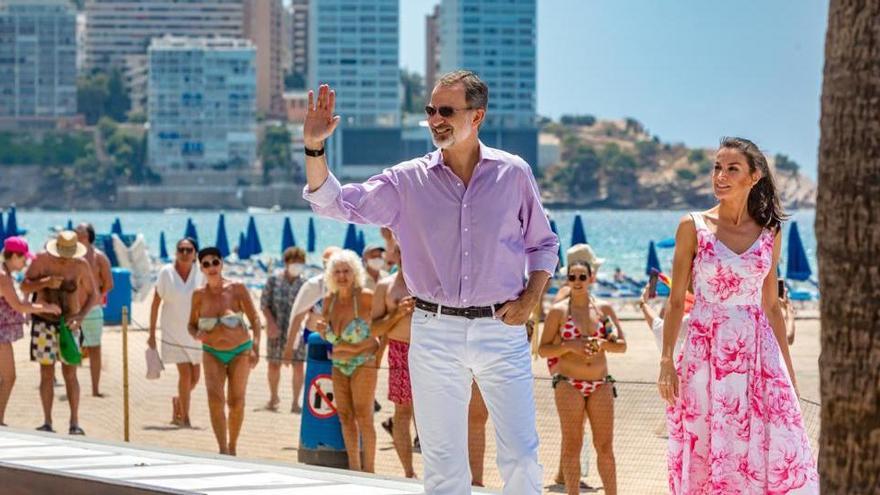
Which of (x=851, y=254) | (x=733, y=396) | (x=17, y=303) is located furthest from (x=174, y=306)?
(x=851, y=254)

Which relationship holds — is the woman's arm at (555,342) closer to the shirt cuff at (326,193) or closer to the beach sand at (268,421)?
the beach sand at (268,421)

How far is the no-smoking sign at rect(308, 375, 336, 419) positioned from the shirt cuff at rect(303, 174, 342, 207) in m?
4.17

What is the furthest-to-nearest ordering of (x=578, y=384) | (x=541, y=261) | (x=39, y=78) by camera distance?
(x=39, y=78)
(x=578, y=384)
(x=541, y=261)

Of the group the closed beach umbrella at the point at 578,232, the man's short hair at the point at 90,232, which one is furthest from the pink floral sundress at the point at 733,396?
the closed beach umbrella at the point at 578,232

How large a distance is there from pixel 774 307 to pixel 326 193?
1552 millimetres

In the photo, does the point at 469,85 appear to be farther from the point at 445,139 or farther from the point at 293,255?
the point at 293,255

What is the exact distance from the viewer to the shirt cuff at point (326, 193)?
4352 millimetres

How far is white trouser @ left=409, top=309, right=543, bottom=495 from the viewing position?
177 inches

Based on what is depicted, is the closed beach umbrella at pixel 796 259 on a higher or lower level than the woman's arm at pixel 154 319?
lower

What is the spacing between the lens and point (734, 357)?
4918 mm

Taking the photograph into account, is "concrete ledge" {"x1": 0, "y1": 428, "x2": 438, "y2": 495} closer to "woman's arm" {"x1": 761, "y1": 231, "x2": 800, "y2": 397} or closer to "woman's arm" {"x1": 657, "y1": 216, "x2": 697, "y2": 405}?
"woman's arm" {"x1": 657, "y1": 216, "x2": 697, "y2": 405}

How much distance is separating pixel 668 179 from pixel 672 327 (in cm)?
17281

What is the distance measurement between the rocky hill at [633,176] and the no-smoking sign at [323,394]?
6193 inches

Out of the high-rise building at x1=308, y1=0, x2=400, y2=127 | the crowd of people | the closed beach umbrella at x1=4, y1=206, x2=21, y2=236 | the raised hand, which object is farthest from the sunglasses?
the high-rise building at x1=308, y1=0, x2=400, y2=127
